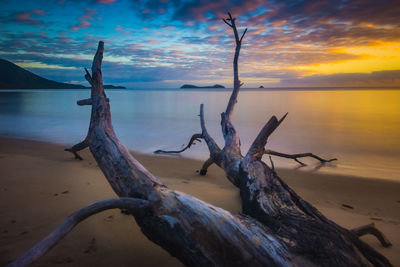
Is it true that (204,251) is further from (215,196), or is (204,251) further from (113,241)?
(215,196)

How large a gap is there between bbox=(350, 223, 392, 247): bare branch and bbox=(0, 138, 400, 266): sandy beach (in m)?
0.07

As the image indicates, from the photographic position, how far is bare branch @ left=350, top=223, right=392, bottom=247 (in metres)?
2.22

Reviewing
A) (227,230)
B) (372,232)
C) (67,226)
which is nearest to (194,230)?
(227,230)

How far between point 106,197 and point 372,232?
3424 mm

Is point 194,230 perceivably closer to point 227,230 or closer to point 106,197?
point 227,230

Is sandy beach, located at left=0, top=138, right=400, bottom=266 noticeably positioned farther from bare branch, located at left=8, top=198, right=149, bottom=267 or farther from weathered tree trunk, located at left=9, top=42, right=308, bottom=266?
bare branch, located at left=8, top=198, right=149, bottom=267

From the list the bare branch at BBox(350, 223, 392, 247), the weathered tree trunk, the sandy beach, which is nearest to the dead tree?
the bare branch at BBox(350, 223, 392, 247)

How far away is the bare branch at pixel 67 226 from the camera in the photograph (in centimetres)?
132

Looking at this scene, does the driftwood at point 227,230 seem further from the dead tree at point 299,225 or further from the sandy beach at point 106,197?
the sandy beach at point 106,197

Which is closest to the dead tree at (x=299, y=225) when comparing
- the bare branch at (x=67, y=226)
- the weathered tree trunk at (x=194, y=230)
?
the weathered tree trunk at (x=194, y=230)

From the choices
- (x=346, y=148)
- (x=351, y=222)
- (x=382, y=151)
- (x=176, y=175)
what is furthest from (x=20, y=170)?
(x=382, y=151)

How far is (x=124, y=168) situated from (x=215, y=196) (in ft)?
6.25

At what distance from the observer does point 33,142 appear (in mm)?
8781

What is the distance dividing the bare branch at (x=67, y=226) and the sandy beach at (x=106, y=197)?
77 cm
